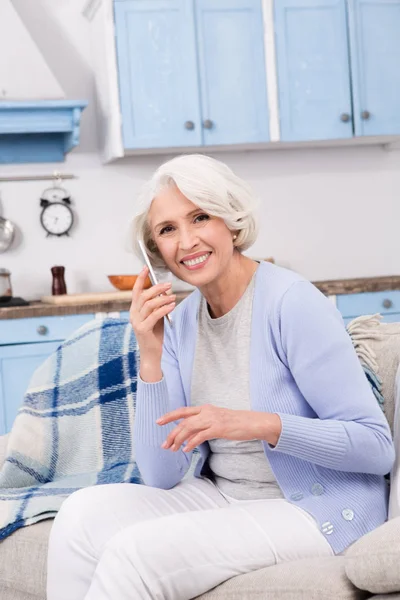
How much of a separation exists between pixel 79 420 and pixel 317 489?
→ 36.2 inches

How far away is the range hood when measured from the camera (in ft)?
13.0

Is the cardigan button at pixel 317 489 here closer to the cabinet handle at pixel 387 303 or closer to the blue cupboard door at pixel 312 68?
the cabinet handle at pixel 387 303

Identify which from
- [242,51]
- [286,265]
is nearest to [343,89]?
[242,51]

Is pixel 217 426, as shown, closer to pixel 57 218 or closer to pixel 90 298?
pixel 90 298

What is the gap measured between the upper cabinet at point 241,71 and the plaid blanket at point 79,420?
1.65m

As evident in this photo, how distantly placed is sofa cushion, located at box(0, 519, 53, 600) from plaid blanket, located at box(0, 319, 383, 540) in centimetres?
23

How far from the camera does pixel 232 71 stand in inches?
163

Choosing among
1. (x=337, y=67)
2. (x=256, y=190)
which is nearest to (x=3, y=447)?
(x=256, y=190)

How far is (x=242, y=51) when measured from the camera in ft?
13.6

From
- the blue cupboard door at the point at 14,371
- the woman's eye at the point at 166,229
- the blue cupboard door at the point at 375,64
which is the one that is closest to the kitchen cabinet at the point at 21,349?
the blue cupboard door at the point at 14,371

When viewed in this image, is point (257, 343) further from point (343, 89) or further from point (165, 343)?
point (343, 89)

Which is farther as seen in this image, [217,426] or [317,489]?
[317,489]

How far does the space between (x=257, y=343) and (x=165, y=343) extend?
0.28 m

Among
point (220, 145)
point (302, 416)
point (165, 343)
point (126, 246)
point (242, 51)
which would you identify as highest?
point (242, 51)
